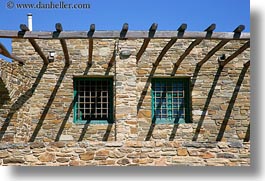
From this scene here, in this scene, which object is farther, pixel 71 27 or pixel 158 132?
pixel 158 132

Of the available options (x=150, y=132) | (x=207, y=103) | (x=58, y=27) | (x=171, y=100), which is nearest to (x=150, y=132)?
(x=150, y=132)

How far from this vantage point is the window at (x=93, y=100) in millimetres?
7074

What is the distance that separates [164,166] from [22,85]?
3348 millimetres

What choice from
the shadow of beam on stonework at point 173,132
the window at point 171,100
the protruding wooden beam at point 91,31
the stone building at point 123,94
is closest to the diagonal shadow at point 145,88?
the stone building at point 123,94

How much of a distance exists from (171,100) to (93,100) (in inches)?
56.9

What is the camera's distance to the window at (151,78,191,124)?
7117 mm

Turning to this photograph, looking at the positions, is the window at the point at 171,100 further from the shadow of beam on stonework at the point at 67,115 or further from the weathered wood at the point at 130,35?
the weathered wood at the point at 130,35

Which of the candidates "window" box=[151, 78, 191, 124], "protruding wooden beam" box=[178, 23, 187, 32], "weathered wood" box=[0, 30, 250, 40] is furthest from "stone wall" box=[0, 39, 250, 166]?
"protruding wooden beam" box=[178, 23, 187, 32]

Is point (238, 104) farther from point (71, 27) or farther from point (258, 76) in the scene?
point (71, 27)

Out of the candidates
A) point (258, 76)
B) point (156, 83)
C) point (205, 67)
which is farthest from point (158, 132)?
point (258, 76)

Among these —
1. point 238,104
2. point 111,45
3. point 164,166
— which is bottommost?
point 164,166

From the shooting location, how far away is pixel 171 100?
7.17 metres

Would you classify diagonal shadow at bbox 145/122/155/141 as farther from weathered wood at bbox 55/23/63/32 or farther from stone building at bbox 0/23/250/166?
weathered wood at bbox 55/23/63/32

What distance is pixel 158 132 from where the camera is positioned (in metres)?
6.98
